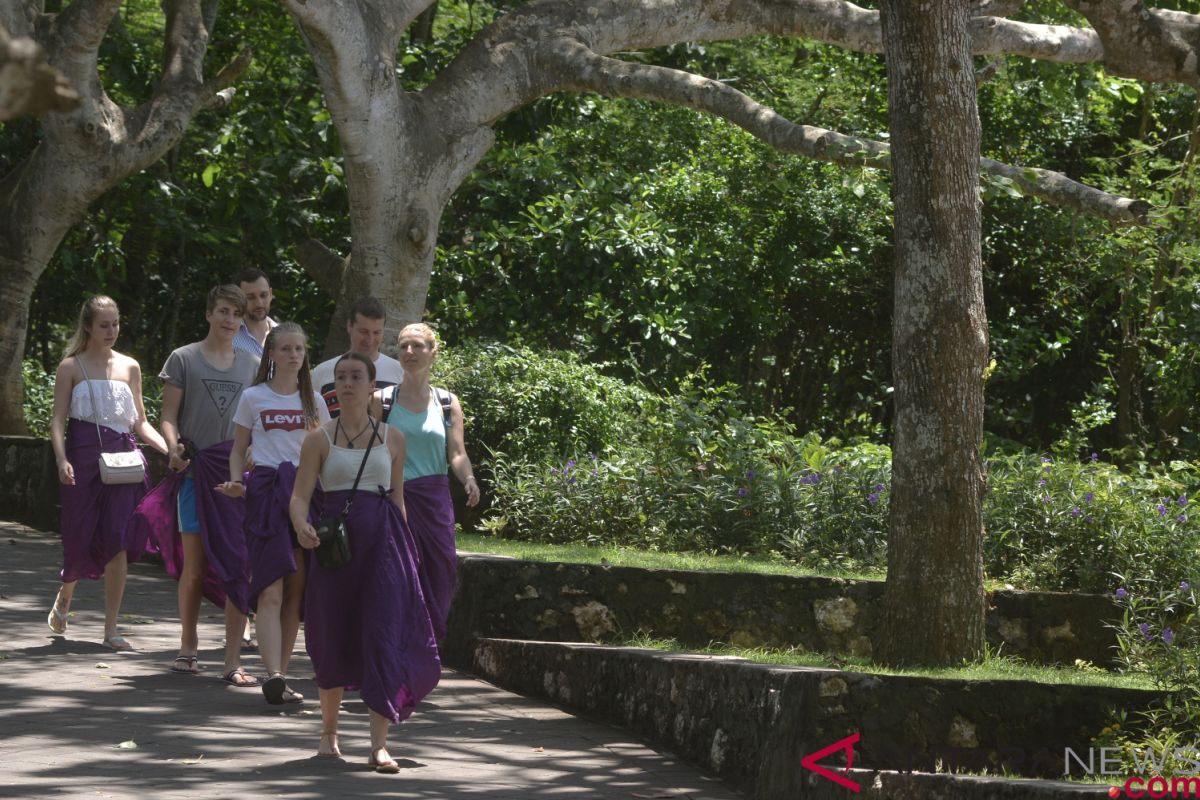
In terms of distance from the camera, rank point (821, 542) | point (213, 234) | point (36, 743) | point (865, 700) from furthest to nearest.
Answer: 1. point (213, 234)
2. point (821, 542)
3. point (36, 743)
4. point (865, 700)

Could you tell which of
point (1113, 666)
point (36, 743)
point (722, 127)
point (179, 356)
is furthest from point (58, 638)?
point (722, 127)

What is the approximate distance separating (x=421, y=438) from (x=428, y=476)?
20 centimetres

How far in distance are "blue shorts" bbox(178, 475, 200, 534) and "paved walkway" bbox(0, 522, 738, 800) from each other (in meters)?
0.75

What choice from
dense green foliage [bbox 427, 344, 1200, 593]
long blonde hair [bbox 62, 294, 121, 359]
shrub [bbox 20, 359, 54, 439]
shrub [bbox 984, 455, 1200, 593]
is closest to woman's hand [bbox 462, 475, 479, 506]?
long blonde hair [bbox 62, 294, 121, 359]

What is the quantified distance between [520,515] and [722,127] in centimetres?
716

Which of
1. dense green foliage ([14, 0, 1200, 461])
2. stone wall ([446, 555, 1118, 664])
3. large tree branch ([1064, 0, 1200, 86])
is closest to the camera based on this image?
stone wall ([446, 555, 1118, 664])

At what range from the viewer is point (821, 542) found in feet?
34.0

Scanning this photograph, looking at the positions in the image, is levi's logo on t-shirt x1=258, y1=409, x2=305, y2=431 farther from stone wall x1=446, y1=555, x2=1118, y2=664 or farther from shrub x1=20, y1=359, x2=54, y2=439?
shrub x1=20, y1=359, x2=54, y2=439

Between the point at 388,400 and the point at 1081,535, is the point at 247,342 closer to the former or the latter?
the point at 388,400

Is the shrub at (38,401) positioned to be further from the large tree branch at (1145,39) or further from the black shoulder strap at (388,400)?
the large tree branch at (1145,39)

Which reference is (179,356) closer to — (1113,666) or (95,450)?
(95,450)

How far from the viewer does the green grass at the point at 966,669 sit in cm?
666

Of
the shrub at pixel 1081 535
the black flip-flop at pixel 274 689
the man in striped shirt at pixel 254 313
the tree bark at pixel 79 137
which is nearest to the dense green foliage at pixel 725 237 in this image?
the tree bark at pixel 79 137

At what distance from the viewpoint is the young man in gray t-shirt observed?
8.45m
